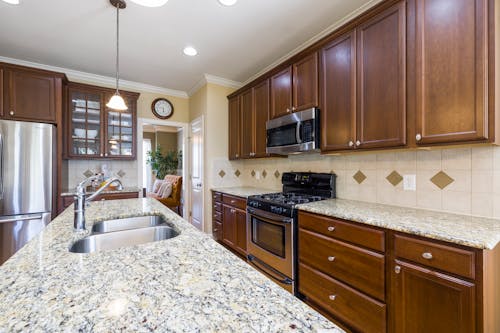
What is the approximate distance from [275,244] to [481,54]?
199cm

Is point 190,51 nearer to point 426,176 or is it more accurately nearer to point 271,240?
point 271,240

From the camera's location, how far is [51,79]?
114 inches

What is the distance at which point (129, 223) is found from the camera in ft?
5.22

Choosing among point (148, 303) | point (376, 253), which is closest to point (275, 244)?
point (376, 253)

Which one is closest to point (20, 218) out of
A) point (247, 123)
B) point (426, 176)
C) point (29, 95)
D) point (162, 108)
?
point (29, 95)

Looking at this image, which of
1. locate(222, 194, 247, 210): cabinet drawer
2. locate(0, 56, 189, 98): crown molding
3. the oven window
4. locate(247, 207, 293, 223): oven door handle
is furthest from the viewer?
locate(0, 56, 189, 98): crown molding

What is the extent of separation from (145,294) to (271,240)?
1.80 metres

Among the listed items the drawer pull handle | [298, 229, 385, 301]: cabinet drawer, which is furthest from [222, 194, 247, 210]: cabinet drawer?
the drawer pull handle

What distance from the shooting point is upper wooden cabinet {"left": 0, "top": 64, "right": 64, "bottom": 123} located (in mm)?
2682

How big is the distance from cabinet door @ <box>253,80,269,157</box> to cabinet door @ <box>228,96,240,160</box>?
1.49 ft

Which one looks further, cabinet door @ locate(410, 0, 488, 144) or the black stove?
the black stove

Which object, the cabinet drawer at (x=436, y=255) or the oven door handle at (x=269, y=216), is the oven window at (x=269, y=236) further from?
the cabinet drawer at (x=436, y=255)

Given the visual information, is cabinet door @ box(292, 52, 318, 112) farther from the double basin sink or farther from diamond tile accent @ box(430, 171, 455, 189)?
the double basin sink

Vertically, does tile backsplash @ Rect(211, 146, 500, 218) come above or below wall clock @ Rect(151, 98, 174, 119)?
below
